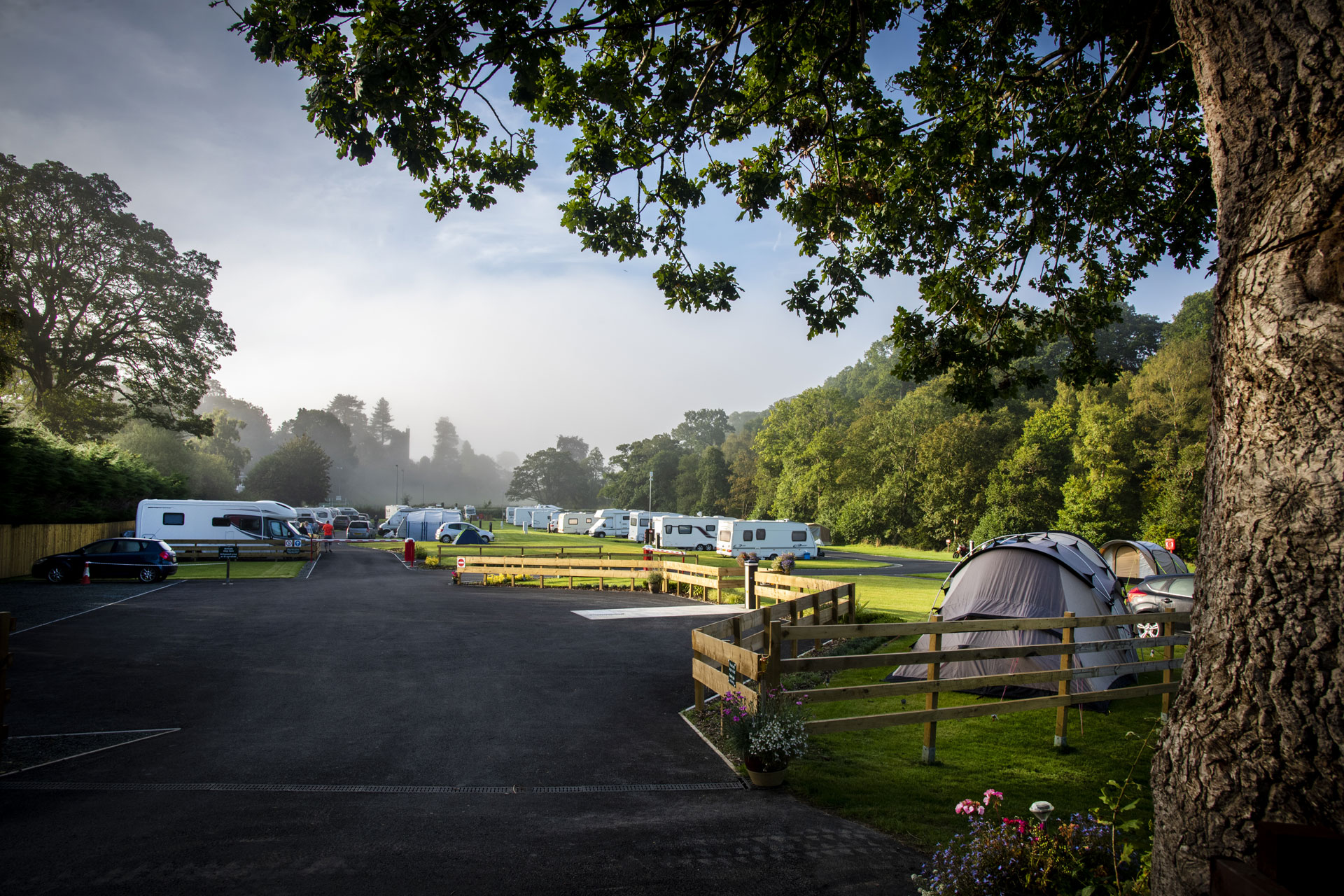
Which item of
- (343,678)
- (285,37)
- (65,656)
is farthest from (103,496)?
(285,37)

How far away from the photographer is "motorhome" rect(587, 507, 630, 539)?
203 ft

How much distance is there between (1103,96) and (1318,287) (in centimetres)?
572

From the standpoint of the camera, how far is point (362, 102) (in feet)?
19.3

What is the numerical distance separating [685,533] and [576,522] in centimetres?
2537

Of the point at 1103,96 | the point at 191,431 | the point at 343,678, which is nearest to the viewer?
the point at 1103,96

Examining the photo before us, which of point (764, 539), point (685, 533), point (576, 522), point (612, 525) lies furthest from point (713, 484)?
point (764, 539)

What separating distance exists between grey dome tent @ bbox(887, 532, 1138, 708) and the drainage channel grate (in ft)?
16.1

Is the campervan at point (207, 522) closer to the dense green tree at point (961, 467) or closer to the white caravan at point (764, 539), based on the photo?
the white caravan at point (764, 539)

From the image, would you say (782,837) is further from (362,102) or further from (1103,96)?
(1103,96)

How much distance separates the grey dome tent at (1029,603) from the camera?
9.27 m

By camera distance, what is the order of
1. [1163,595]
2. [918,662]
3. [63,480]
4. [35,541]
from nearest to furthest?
[918,662] < [1163,595] < [35,541] < [63,480]

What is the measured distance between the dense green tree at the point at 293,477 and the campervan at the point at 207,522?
2310 inches

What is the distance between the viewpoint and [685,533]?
46406 millimetres

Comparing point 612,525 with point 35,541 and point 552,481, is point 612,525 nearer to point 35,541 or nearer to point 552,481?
point 35,541
